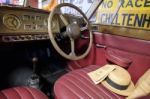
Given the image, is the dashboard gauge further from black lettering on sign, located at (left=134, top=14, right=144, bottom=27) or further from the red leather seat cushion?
black lettering on sign, located at (left=134, top=14, right=144, bottom=27)

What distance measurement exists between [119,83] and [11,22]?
91cm

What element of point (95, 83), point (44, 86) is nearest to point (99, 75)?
Answer: point (95, 83)

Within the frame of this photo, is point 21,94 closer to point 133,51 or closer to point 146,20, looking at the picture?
point 133,51

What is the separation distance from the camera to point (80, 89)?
1.17 metres

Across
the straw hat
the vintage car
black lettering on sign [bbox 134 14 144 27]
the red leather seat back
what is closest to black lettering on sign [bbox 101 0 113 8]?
the vintage car

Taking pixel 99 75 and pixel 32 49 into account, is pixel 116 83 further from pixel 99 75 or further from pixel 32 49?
pixel 32 49

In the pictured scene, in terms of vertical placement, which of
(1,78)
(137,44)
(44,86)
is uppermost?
(137,44)

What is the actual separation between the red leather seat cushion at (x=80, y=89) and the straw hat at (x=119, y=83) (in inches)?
1.3

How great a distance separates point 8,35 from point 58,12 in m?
0.44

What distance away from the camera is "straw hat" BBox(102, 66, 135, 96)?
3.76ft

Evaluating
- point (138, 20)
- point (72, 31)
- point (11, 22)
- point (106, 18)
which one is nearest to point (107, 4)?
point (106, 18)

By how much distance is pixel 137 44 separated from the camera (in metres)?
1.35

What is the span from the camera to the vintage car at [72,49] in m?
1.16

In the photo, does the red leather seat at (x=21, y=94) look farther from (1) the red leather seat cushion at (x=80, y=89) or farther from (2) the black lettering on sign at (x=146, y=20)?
(2) the black lettering on sign at (x=146, y=20)
